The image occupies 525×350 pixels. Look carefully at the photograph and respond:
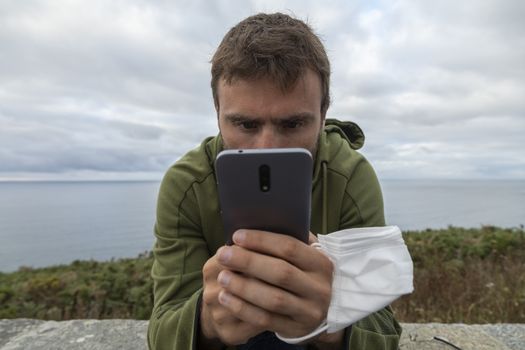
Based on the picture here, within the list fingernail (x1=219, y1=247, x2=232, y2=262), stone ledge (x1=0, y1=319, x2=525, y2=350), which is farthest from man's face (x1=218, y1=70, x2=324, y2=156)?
stone ledge (x1=0, y1=319, x2=525, y2=350)

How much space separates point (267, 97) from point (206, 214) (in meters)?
0.80

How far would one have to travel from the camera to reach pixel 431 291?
5.23 m

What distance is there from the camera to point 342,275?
1380 millimetres

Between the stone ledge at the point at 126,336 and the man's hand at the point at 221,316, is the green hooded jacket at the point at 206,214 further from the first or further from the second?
the stone ledge at the point at 126,336

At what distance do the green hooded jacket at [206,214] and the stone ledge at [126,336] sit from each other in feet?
3.66

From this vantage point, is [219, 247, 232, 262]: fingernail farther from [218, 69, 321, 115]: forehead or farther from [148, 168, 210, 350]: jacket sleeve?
[218, 69, 321, 115]: forehead

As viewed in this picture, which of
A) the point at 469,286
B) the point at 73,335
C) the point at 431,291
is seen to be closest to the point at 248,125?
the point at 73,335

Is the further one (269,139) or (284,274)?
(269,139)

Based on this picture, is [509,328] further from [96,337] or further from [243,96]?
[96,337]

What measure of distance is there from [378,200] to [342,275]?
1.08 metres

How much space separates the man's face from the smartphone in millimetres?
674

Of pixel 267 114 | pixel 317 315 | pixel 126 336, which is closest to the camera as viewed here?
pixel 317 315

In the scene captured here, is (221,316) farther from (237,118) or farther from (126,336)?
(126,336)

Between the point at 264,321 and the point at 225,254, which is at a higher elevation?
the point at 225,254
